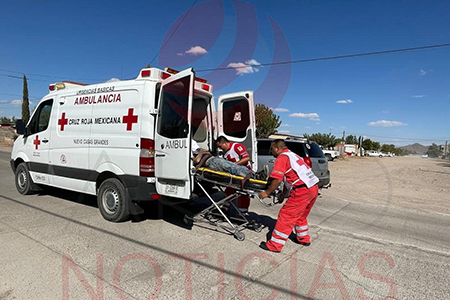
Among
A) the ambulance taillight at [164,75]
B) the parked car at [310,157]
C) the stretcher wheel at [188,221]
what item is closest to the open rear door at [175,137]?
the ambulance taillight at [164,75]

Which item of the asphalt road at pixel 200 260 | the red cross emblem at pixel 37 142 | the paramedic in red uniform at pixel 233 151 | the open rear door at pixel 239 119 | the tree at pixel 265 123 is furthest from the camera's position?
the tree at pixel 265 123

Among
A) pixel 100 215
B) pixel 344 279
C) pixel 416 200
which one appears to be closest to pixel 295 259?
pixel 344 279

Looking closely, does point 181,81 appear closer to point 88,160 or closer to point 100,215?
point 88,160

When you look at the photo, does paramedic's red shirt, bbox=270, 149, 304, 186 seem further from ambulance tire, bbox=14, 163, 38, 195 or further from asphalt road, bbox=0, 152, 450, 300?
ambulance tire, bbox=14, 163, 38, 195


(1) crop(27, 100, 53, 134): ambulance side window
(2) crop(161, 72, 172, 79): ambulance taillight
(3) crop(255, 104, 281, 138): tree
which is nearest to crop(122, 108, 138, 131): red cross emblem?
(2) crop(161, 72, 172, 79): ambulance taillight

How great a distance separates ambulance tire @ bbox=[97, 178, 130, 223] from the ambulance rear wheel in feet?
9.42

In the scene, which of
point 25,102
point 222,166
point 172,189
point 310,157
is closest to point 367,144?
point 25,102

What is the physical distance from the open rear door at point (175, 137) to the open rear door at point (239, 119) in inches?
76.7

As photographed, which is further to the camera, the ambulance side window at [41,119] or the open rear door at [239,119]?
the ambulance side window at [41,119]

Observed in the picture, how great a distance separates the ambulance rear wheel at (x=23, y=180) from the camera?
6910 mm

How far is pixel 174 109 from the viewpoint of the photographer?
4.61 meters

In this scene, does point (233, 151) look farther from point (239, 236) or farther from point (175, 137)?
point (239, 236)

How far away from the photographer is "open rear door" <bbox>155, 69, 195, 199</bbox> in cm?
435

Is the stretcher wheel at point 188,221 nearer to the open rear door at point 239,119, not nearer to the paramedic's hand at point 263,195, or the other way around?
the paramedic's hand at point 263,195
